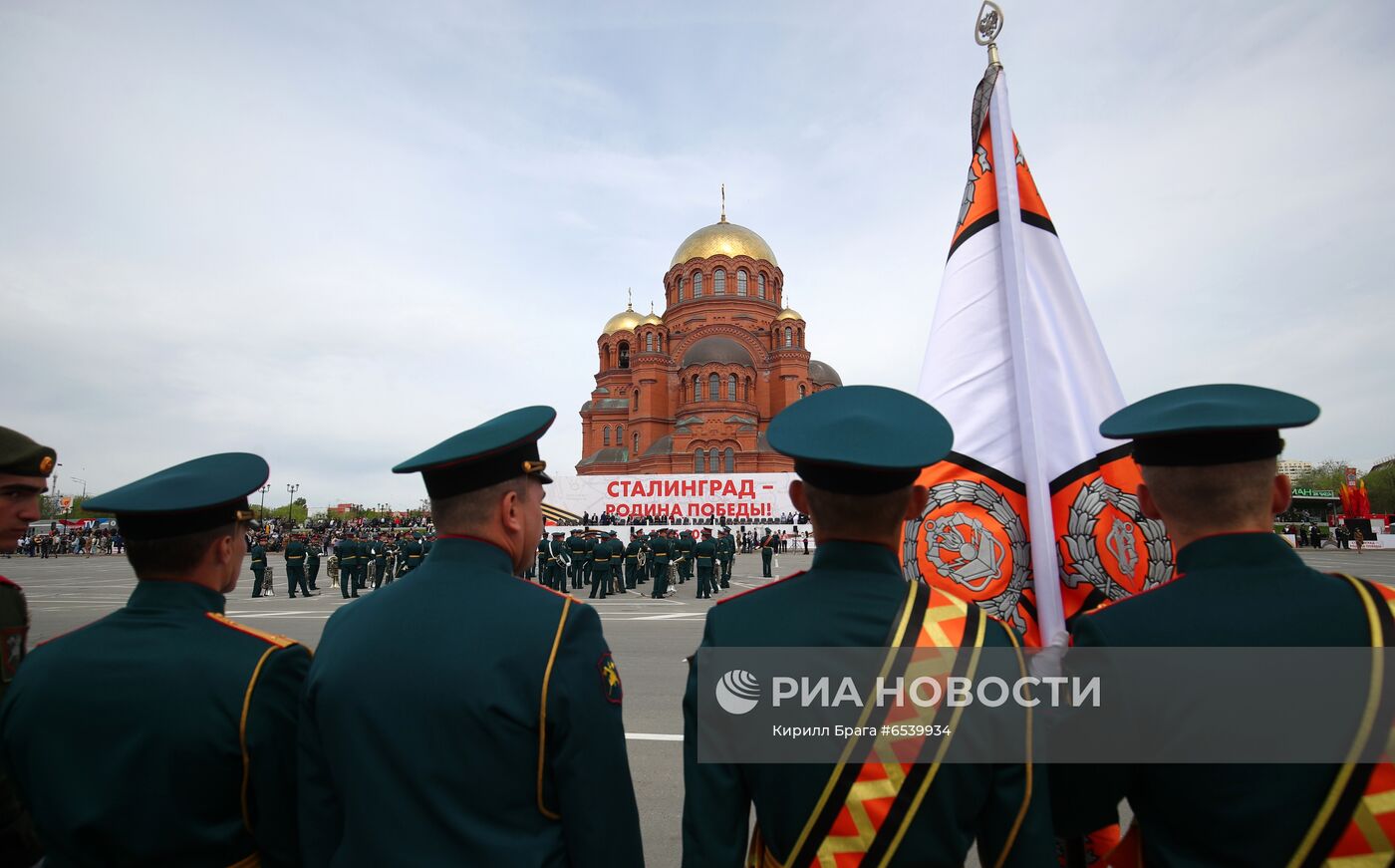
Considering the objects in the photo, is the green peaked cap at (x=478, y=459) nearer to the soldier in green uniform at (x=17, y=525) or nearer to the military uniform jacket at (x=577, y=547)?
Answer: the soldier in green uniform at (x=17, y=525)

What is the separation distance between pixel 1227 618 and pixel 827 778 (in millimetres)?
885

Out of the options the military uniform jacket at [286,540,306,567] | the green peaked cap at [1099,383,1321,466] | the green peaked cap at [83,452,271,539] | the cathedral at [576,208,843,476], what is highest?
the cathedral at [576,208,843,476]

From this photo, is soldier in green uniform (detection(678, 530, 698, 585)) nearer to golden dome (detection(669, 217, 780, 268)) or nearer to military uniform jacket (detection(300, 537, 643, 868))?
military uniform jacket (detection(300, 537, 643, 868))

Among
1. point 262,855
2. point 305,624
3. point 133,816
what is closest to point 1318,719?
point 262,855

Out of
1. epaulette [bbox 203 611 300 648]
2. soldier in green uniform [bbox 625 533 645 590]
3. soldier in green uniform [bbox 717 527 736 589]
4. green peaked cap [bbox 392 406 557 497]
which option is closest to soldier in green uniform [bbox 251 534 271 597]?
soldier in green uniform [bbox 625 533 645 590]

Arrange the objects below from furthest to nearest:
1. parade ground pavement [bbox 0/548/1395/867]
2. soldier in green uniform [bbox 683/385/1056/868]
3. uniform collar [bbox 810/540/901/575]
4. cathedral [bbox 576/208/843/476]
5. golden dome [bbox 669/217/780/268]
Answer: golden dome [bbox 669/217/780/268]
cathedral [bbox 576/208/843/476]
parade ground pavement [bbox 0/548/1395/867]
uniform collar [bbox 810/540/901/575]
soldier in green uniform [bbox 683/385/1056/868]

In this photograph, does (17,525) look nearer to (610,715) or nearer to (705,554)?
(610,715)

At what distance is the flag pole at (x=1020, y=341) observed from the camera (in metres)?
2.45

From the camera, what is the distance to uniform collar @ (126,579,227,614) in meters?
1.84

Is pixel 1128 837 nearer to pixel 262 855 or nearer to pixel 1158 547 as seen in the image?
pixel 1158 547

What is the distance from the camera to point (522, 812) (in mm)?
1540

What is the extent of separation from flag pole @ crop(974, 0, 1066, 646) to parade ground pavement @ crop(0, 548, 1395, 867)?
2.09 metres

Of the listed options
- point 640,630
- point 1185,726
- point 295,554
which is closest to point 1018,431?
point 1185,726

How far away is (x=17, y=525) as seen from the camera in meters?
2.54
